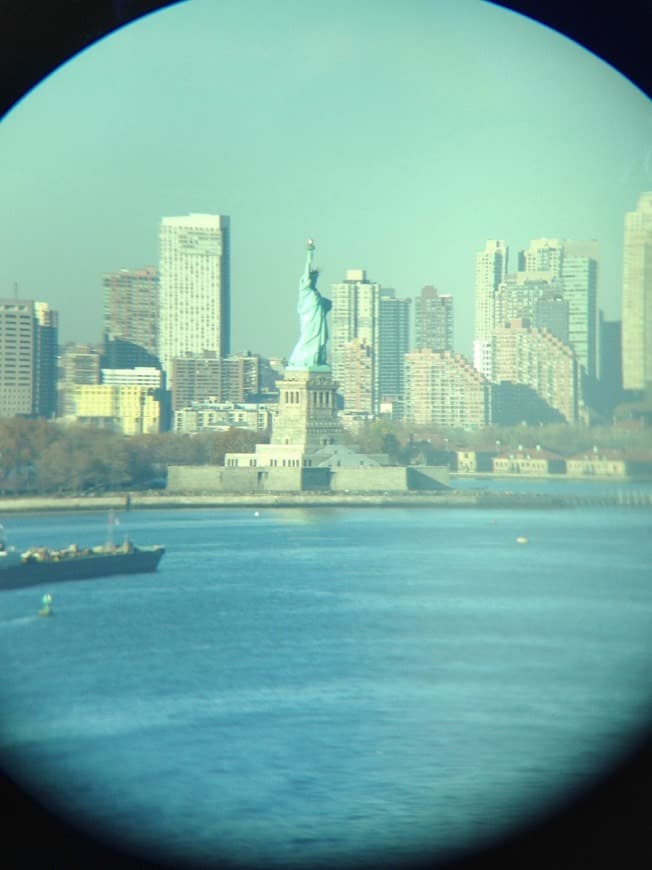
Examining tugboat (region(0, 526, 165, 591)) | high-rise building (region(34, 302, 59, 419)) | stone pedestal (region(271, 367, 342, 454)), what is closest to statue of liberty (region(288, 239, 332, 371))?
stone pedestal (region(271, 367, 342, 454))

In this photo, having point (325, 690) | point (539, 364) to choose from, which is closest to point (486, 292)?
point (539, 364)

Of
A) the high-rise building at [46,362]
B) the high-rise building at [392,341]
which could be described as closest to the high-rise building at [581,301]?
the high-rise building at [46,362]

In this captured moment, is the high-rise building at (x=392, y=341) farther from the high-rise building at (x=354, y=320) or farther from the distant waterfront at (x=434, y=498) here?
the distant waterfront at (x=434, y=498)

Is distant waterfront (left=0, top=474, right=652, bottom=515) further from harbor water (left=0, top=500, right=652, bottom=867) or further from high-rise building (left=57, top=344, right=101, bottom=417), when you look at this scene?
high-rise building (left=57, top=344, right=101, bottom=417)

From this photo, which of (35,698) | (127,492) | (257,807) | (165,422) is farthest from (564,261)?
(257,807)

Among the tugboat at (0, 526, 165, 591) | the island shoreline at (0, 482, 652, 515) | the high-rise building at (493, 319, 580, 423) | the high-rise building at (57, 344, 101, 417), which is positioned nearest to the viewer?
the tugboat at (0, 526, 165, 591)

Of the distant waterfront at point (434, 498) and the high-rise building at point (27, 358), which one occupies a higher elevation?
the high-rise building at point (27, 358)
